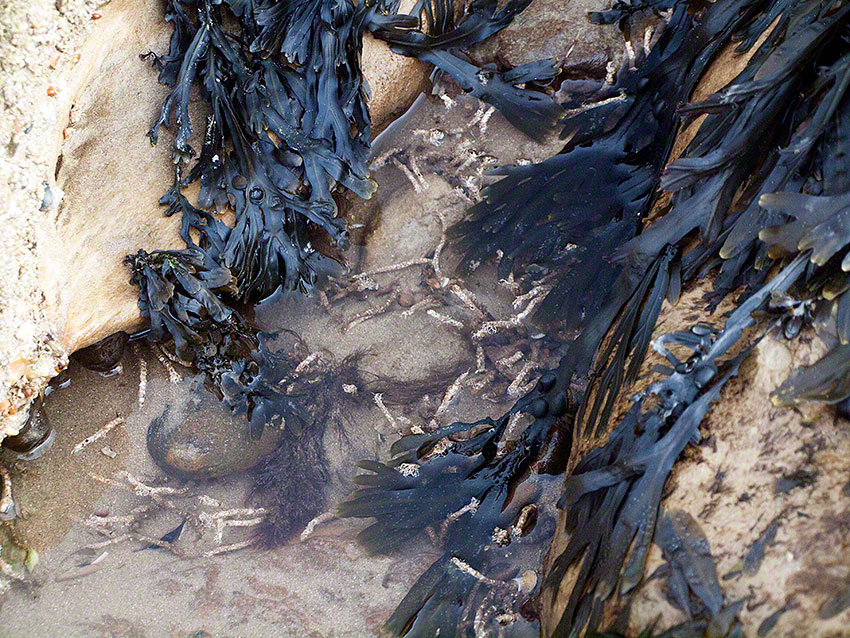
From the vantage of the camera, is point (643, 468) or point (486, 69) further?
point (486, 69)

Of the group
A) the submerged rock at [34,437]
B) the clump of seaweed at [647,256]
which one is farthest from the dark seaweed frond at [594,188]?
the submerged rock at [34,437]

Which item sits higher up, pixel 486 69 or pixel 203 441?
pixel 486 69

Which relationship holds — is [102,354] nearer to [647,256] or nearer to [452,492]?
[452,492]

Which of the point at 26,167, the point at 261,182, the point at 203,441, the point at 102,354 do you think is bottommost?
the point at 203,441

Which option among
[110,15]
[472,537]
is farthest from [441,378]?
[110,15]

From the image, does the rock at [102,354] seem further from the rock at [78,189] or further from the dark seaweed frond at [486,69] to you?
the dark seaweed frond at [486,69]

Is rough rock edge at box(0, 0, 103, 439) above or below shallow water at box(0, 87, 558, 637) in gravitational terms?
above

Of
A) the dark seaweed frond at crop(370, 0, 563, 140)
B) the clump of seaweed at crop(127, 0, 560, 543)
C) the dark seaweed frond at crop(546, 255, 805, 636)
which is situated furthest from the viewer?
the dark seaweed frond at crop(370, 0, 563, 140)

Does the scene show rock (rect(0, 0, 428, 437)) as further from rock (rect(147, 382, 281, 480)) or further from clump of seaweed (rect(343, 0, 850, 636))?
clump of seaweed (rect(343, 0, 850, 636))

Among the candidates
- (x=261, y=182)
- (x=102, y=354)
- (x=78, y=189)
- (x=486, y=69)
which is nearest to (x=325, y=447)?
(x=102, y=354)

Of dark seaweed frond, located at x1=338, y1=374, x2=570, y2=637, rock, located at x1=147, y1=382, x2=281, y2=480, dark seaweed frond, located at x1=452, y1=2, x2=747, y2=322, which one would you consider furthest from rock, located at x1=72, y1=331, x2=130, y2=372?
dark seaweed frond, located at x1=452, y1=2, x2=747, y2=322

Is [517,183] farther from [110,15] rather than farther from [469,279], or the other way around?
[110,15]
